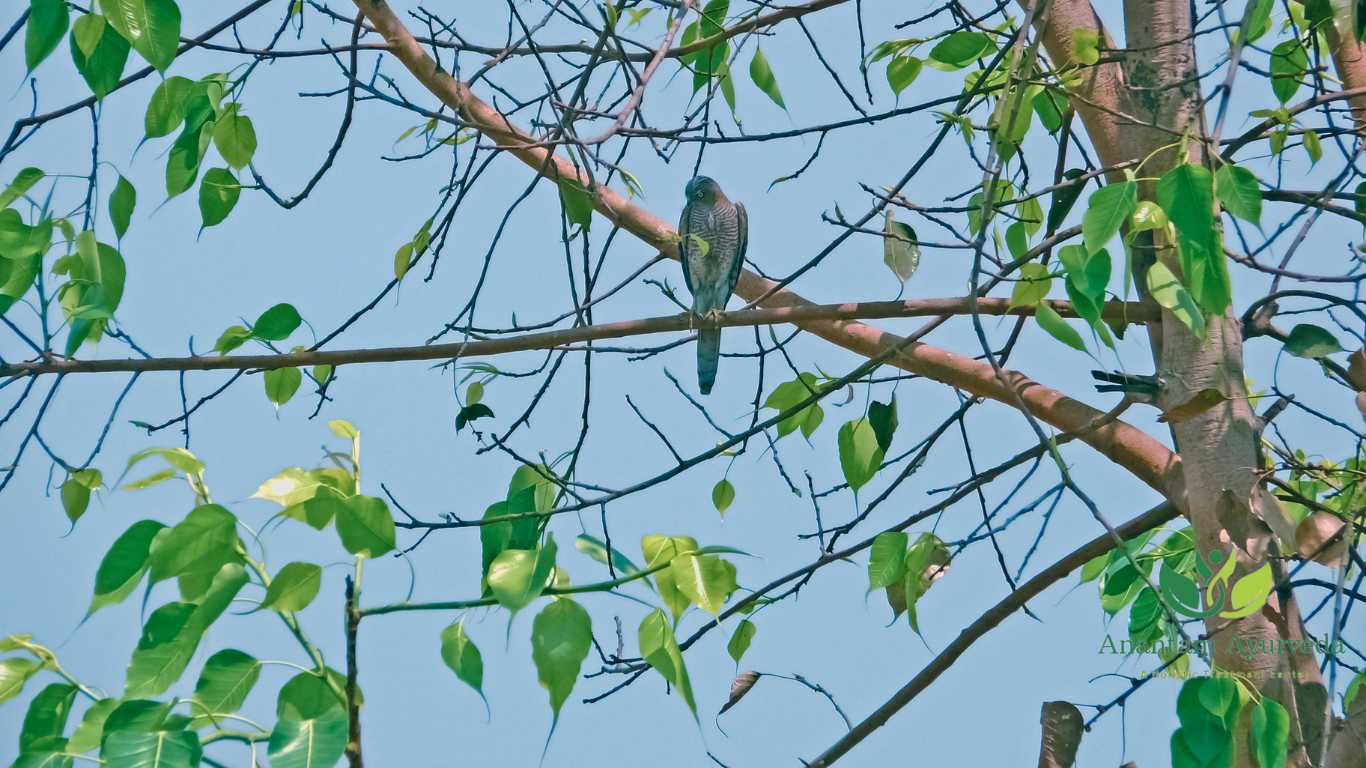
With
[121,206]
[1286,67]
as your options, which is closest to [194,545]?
[121,206]

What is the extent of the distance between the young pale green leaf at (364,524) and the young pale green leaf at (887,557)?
950mm

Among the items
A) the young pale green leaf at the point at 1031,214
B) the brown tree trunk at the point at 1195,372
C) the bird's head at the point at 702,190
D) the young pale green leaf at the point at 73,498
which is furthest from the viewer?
the bird's head at the point at 702,190

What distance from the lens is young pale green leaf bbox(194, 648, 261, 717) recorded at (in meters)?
1.10

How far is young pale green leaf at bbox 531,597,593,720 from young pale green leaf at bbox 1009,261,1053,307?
993 millimetres

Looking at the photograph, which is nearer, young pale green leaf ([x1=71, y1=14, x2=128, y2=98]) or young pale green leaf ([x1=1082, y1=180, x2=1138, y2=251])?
young pale green leaf ([x1=1082, y1=180, x2=1138, y2=251])

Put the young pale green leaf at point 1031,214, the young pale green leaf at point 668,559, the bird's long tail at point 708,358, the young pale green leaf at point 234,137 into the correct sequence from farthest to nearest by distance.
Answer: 1. the bird's long tail at point 708,358
2. the young pale green leaf at point 1031,214
3. the young pale green leaf at point 234,137
4. the young pale green leaf at point 668,559

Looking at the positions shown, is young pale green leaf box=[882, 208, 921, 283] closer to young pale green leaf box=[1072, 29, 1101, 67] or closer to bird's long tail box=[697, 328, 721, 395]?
young pale green leaf box=[1072, 29, 1101, 67]

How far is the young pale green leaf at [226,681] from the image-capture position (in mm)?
1102

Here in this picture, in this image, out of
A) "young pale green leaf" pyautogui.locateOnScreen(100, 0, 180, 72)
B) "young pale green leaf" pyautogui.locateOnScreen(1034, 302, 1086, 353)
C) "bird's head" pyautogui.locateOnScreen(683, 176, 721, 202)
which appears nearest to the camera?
"young pale green leaf" pyautogui.locateOnScreen(100, 0, 180, 72)

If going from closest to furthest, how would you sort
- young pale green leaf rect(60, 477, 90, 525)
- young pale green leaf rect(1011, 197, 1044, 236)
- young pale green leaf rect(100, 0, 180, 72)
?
young pale green leaf rect(100, 0, 180, 72)
young pale green leaf rect(60, 477, 90, 525)
young pale green leaf rect(1011, 197, 1044, 236)

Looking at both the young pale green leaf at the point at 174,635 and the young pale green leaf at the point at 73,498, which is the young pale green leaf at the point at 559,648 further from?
the young pale green leaf at the point at 73,498

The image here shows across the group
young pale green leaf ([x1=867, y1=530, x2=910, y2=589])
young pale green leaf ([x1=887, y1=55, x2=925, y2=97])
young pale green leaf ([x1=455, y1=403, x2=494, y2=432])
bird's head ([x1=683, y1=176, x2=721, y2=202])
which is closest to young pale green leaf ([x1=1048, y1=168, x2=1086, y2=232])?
young pale green leaf ([x1=887, y1=55, x2=925, y2=97])

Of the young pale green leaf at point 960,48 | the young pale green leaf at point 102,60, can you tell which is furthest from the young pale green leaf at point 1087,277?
the young pale green leaf at point 102,60

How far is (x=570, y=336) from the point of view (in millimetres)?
2064
